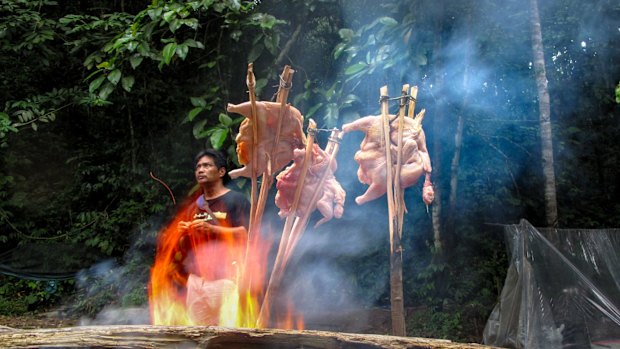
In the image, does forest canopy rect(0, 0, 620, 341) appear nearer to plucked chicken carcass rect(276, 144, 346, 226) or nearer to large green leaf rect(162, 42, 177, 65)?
large green leaf rect(162, 42, 177, 65)

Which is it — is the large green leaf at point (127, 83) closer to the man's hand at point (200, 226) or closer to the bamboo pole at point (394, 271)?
the man's hand at point (200, 226)

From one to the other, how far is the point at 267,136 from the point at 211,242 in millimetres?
1039

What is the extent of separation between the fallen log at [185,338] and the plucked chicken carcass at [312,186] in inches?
54.2

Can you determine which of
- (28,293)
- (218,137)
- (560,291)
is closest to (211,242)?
(218,137)

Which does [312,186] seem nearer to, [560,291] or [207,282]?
[207,282]

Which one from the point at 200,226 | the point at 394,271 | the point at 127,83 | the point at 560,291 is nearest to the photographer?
the point at 394,271

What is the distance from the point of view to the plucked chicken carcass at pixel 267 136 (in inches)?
148

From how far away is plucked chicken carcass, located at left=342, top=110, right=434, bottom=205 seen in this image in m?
3.79

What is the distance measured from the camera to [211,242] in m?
4.22

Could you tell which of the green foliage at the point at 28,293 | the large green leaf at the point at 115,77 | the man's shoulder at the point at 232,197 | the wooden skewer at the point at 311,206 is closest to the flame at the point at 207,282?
the wooden skewer at the point at 311,206

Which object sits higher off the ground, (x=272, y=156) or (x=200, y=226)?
(x=272, y=156)

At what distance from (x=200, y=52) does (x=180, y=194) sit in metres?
2.47

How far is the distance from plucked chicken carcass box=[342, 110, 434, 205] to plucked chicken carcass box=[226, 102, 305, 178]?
0.45 m

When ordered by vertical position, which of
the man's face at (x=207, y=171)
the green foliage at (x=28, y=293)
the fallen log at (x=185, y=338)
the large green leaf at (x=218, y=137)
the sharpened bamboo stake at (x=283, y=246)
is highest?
the large green leaf at (x=218, y=137)
